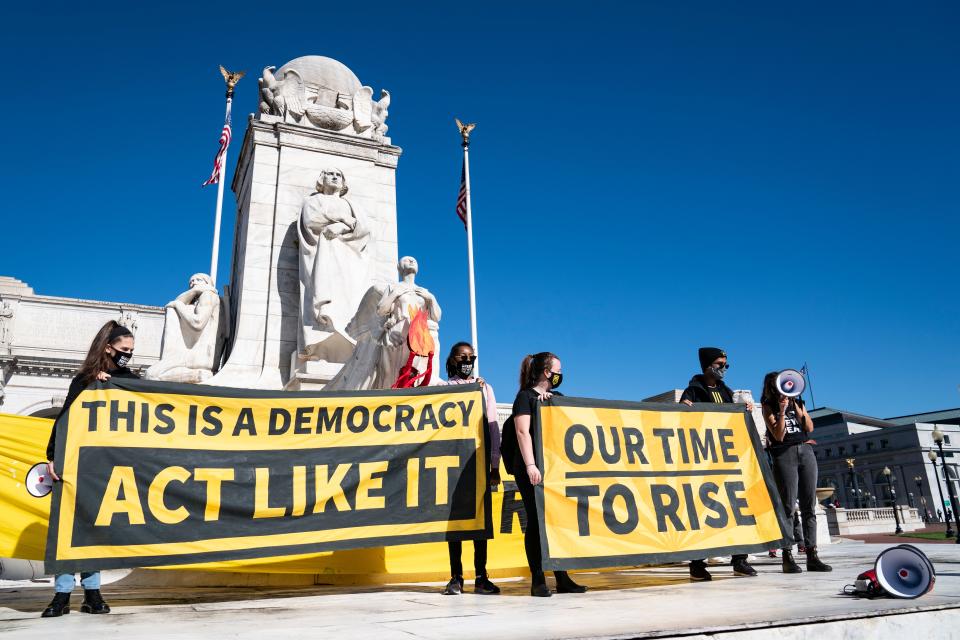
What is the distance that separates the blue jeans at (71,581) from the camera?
449 centimetres

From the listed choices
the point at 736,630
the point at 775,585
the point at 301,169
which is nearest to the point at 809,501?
the point at 775,585

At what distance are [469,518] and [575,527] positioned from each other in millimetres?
907

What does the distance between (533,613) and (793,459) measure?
366 centimetres

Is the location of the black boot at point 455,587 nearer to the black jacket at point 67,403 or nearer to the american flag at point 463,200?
the black jacket at point 67,403

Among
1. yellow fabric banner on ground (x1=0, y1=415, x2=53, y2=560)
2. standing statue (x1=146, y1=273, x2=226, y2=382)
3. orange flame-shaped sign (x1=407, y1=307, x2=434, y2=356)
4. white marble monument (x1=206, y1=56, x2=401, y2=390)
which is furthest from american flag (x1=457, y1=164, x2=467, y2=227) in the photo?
yellow fabric banner on ground (x1=0, y1=415, x2=53, y2=560)

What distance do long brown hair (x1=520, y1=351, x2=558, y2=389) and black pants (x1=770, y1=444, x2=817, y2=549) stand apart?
2.54m

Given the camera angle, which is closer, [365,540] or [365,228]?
[365,540]

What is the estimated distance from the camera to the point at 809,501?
6207mm

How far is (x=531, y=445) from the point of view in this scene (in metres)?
5.34

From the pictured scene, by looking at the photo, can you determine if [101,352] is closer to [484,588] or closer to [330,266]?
[484,588]

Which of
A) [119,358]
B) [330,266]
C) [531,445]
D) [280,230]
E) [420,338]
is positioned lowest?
[531,445]

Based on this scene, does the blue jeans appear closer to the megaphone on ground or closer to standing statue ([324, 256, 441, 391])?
standing statue ([324, 256, 441, 391])

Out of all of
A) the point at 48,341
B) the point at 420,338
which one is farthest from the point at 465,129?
the point at 48,341

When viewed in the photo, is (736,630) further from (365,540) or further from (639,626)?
(365,540)
